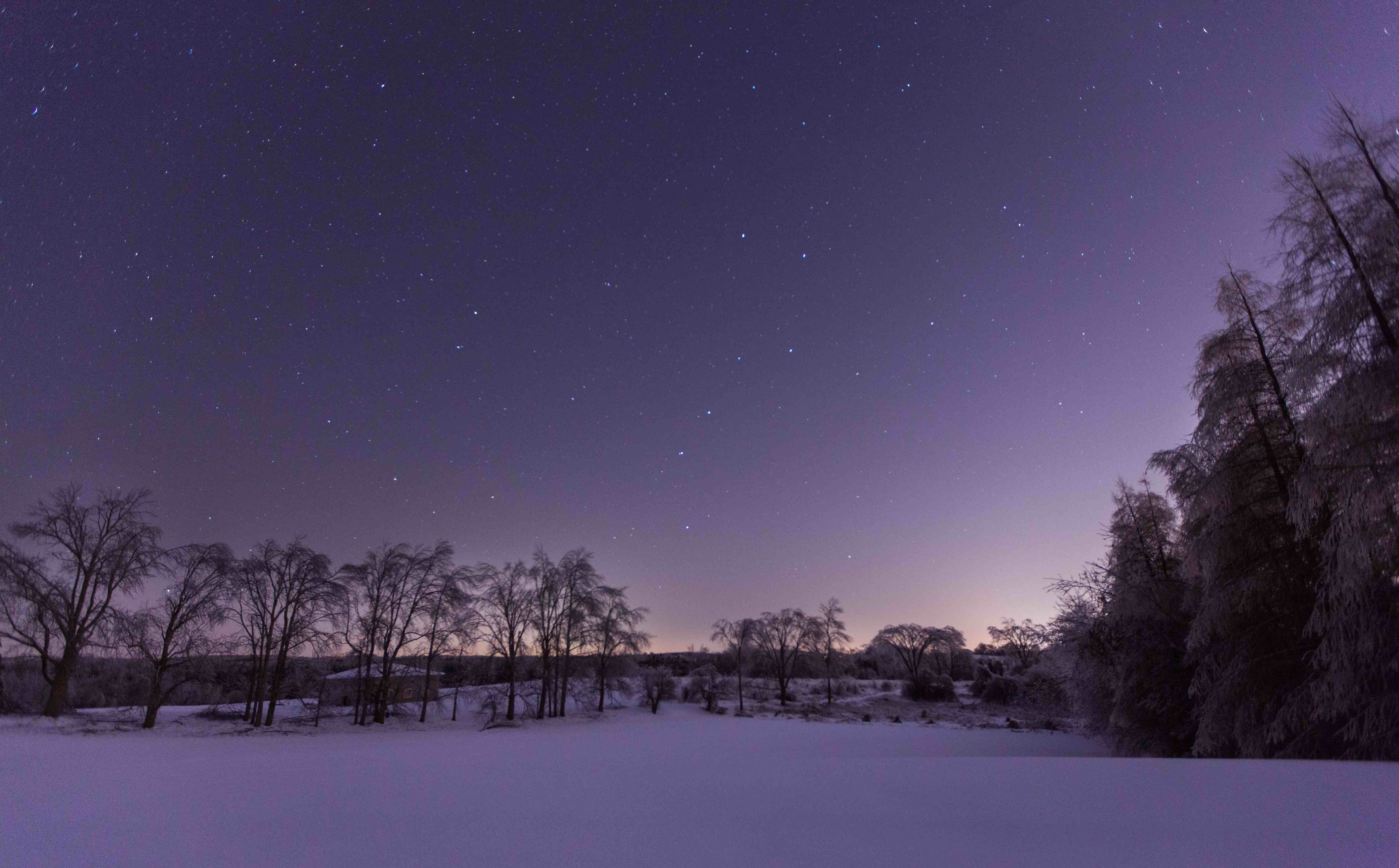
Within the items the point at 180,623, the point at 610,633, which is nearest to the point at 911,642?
the point at 610,633

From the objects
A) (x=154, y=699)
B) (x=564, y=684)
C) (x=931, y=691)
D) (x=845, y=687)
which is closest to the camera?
(x=154, y=699)

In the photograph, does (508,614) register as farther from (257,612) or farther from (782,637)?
(782,637)

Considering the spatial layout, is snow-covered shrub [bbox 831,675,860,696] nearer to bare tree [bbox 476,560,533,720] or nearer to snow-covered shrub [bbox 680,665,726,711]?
snow-covered shrub [bbox 680,665,726,711]

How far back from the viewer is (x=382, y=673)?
77.2 feet

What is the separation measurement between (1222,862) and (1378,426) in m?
8.90

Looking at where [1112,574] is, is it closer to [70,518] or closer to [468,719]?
[468,719]

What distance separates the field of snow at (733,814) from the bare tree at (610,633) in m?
26.5

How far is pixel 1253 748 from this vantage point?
9.65 m

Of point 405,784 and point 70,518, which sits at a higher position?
point 70,518

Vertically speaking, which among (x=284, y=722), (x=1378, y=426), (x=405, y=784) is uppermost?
(x=1378, y=426)

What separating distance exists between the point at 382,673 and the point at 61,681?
31.2 feet

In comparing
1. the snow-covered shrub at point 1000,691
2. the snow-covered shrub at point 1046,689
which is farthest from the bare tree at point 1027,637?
the snow-covered shrub at point 1000,691

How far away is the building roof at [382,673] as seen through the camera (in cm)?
2408

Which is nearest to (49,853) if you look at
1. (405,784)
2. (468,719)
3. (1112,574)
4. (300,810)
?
(300,810)
